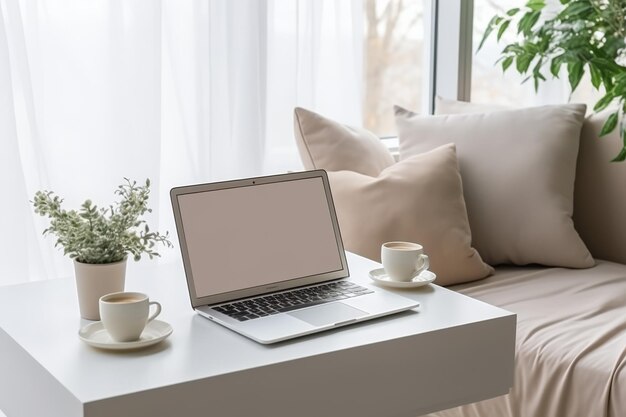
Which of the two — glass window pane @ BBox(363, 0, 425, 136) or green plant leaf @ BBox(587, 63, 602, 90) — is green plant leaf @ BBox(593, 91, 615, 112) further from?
glass window pane @ BBox(363, 0, 425, 136)

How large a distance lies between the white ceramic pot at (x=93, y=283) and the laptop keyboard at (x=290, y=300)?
0.17 m

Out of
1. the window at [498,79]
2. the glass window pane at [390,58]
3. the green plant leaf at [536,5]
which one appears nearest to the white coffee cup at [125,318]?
the green plant leaf at [536,5]

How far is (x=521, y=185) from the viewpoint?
8.04 ft

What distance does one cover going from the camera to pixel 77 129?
2.21 meters

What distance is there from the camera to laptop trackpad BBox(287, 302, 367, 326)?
55.4 inches

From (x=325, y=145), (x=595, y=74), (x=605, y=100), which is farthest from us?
(x=325, y=145)

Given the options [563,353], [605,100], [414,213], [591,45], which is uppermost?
[591,45]

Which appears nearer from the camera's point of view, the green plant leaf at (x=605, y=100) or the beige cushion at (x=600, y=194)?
the green plant leaf at (x=605, y=100)

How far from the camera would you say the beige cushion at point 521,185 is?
2.45 m

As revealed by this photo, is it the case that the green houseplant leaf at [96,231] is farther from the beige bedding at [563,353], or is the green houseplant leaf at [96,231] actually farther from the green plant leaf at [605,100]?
the green plant leaf at [605,100]

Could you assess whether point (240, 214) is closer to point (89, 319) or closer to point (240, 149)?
point (89, 319)

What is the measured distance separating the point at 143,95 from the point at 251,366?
121 centimetres

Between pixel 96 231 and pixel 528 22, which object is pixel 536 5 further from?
pixel 96 231

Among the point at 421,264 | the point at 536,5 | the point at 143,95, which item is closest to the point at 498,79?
the point at 536,5
